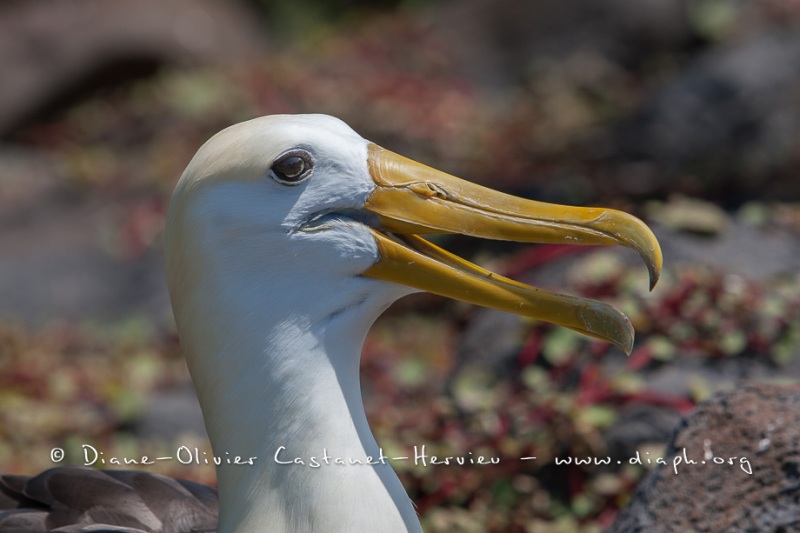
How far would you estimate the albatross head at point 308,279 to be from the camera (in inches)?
92.0

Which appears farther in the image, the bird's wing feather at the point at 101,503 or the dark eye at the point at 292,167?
the bird's wing feather at the point at 101,503

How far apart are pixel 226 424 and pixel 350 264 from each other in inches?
17.7

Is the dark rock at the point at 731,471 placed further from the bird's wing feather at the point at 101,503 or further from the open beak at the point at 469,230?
the bird's wing feather at the point at 101,503

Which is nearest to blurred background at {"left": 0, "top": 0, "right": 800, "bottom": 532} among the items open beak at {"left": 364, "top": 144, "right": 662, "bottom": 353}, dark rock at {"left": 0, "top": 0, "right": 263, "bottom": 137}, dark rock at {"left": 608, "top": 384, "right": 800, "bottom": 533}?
dark rock at {"left": 0, "top": 0, "right": 263, "bottom": 137}

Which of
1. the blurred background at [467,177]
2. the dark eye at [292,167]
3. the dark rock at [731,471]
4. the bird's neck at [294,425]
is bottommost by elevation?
the dark rock at [731,471]

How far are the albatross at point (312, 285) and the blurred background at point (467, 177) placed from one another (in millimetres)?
1478

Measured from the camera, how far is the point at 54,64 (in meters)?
11.4

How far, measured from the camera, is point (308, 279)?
2.37m

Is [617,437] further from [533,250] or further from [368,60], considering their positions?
[368,60]

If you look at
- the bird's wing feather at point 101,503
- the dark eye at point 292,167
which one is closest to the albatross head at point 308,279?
the dark eye at point 292,167

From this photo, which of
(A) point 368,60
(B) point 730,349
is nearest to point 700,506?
(B) point 730,349

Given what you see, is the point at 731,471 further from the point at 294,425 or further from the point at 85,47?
the point at 85,47

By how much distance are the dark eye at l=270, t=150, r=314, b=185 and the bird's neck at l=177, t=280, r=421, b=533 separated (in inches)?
11.8

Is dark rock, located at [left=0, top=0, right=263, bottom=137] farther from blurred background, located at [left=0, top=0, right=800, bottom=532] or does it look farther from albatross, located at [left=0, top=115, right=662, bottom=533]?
albatross, located at [left=0, top=115, right=662, bottom=533]
